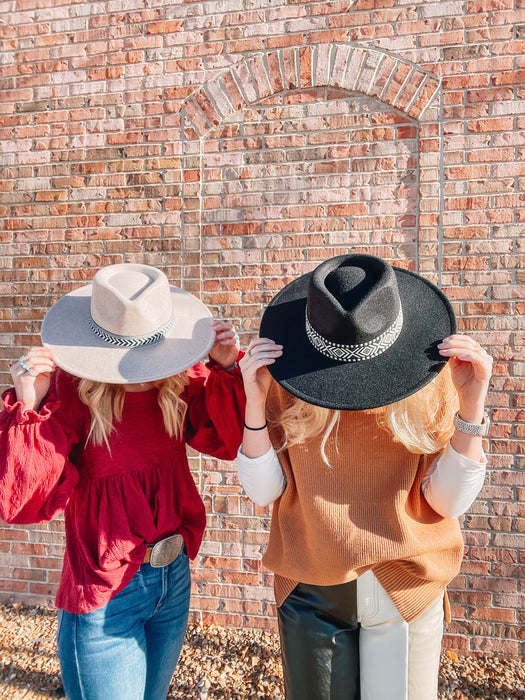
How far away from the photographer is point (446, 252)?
2.68 metres

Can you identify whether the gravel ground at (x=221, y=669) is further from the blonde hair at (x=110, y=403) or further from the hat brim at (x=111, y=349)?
the hat brim at (x=111, y=349)

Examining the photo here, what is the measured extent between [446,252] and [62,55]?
2.71m

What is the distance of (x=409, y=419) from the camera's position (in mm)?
1448

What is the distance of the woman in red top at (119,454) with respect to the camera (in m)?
1.49

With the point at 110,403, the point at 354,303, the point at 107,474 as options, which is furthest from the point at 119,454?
the point at 354,303

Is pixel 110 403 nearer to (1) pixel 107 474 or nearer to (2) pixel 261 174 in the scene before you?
(1) pixel 107 474

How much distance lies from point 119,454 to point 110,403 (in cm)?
18

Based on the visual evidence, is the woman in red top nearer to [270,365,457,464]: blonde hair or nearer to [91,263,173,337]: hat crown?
[91,263,173,337]: hat crown

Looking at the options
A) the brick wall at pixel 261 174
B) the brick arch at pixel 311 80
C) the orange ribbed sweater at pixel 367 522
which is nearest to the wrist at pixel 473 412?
the orange ribbed sweater at pixel 367 522

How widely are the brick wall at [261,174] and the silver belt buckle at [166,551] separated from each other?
1290 millimetres

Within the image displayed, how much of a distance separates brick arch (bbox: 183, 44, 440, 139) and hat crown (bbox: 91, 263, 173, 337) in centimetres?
172

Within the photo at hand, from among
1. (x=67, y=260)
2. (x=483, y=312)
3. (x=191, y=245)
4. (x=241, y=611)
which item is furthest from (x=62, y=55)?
(x=241, y=611)

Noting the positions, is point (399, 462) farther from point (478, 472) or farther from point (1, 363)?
point (1, 363)

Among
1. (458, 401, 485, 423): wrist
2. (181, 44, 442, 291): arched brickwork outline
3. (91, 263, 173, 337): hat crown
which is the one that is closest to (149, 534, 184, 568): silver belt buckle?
(91, 263, 173, 337): hat crown
